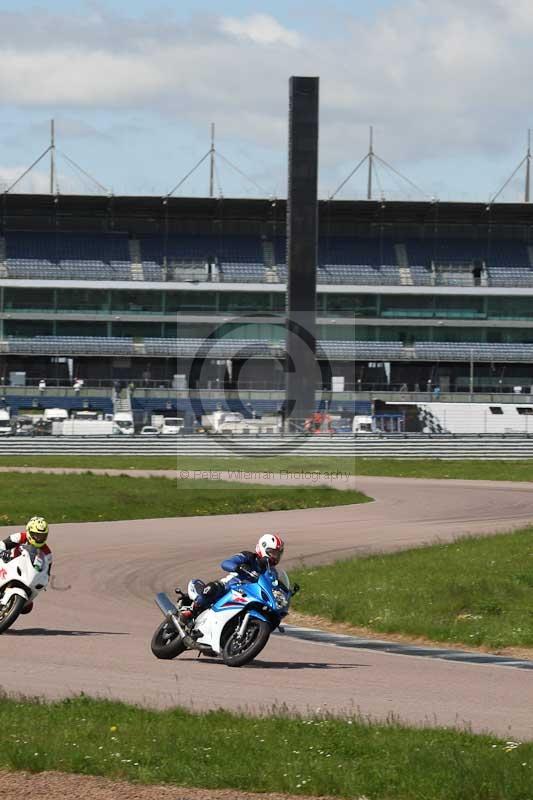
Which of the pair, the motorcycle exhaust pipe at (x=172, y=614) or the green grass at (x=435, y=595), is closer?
the motorcycle exhaust pipe at (x=172, y=614)

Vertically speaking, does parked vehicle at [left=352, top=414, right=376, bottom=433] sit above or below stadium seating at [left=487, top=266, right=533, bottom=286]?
below

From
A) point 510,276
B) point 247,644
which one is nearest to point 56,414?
point 510,276

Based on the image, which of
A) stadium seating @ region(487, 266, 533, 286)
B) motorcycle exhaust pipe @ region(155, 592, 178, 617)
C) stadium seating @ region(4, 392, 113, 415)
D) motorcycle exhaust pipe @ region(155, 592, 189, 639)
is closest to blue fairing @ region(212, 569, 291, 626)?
motorcycle exhaust pipe @ region(155, 592, 189, 639)

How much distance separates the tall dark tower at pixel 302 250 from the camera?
221 feet

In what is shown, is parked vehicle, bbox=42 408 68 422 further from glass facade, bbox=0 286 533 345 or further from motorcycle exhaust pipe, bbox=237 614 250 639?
motorcycle exhaust pipe, bbox=237 614 250 639

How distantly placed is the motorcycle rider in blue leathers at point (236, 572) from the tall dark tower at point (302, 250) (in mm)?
51373

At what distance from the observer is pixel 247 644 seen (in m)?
13.9

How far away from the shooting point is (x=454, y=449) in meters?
63.0

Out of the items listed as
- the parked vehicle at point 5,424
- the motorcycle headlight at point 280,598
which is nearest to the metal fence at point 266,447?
the parked vehicle at point 5,424

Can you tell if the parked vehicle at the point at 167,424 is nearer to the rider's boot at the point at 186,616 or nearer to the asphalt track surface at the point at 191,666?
the asphalt track surface at the point at 191,666

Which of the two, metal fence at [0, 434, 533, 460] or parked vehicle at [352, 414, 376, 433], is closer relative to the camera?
metal fence at [0, 434, 533, 460]

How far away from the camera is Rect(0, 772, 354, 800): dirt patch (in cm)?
869

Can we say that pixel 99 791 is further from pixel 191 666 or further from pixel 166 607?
pixel 166 607

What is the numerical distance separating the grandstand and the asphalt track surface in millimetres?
63683
